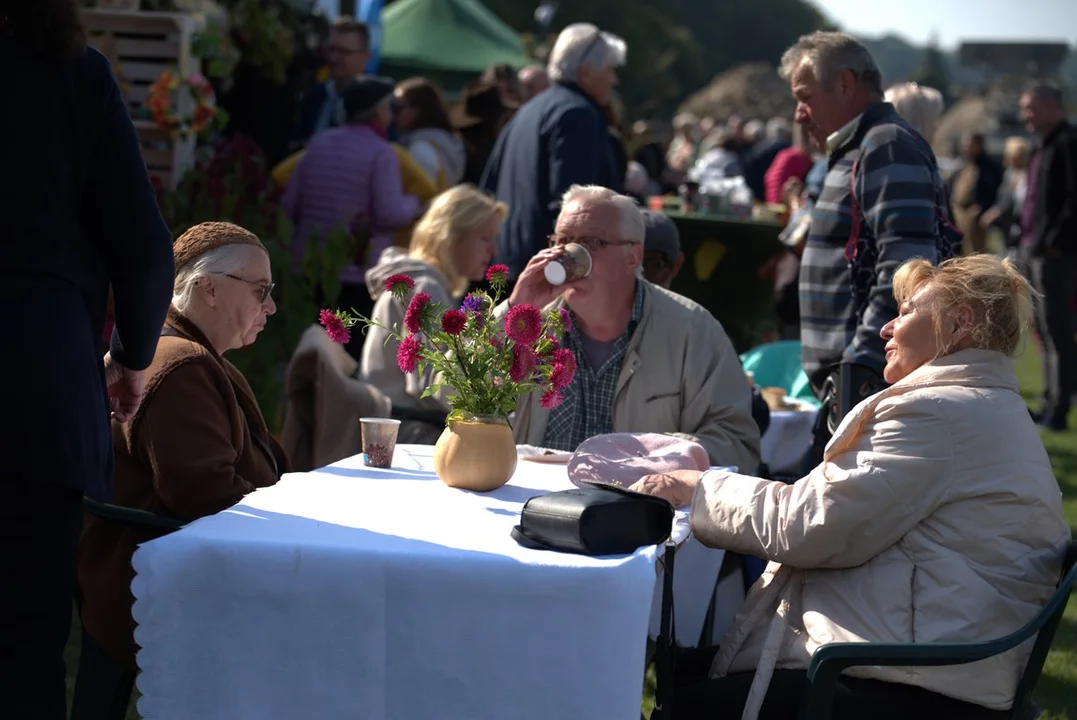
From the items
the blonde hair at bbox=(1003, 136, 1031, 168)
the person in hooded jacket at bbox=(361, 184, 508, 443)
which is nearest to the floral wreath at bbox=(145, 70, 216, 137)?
the person in hooded jacket at bbox=(361, 184, 508, 443)

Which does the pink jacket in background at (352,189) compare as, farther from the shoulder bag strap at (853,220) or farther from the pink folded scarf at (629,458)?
the pink folded scarf at (629,458)

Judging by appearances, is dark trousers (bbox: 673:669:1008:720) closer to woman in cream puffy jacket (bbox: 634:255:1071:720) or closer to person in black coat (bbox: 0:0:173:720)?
woman in cream puffy jacket (bbox: 634:255:1071:720)

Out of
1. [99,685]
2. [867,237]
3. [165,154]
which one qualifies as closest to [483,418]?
[99,685]

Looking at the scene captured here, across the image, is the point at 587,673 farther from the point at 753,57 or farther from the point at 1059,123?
the point at 753,57

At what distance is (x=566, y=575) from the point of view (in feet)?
7.18

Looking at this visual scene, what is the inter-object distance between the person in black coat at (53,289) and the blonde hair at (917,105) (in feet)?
13.2

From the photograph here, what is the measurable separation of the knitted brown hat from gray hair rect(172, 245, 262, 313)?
1cm

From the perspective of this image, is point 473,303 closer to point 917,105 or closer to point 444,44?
point 917,105

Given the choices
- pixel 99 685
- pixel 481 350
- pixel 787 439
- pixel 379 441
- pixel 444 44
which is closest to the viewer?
pixel 481 350

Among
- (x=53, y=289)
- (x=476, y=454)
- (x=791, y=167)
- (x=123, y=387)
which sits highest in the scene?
(x=53, y=289)

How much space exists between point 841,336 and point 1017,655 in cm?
161

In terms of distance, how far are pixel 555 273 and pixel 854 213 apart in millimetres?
980

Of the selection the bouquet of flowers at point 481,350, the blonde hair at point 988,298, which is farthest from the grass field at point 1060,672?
the bouquet of flowers at point 481,350

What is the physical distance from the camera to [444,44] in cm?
1355
